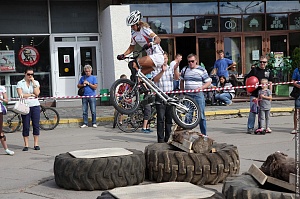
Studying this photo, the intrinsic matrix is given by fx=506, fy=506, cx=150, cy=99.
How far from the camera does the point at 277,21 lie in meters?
23.4

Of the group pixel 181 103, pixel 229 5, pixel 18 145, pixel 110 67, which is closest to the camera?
pixel 181 103

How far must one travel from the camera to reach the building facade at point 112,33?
21156 mm

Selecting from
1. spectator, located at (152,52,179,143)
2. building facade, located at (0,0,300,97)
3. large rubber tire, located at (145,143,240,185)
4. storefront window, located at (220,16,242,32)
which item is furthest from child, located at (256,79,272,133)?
storefront window, located at (220,16,242,32)

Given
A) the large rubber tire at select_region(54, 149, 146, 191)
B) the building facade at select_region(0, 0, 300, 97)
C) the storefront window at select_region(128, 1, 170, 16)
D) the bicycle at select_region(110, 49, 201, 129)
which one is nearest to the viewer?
the large rubber tire at select_region(54, 149, 146, 191)

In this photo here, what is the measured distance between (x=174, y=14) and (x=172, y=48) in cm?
150

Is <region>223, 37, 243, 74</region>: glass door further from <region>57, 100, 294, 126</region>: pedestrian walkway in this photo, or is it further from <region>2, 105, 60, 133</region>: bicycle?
<region>2, 105, 60, 133</region>: bicycle

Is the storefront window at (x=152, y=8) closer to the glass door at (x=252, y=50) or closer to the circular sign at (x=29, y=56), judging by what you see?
the glass door at (x=252, y=50)

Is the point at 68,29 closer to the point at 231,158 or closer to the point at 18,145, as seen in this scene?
the point at 18,145

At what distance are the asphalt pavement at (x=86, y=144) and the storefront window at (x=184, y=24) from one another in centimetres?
488

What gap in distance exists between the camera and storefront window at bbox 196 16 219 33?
22703 millimetres

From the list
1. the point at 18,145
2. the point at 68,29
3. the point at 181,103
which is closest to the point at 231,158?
the point at 181,103

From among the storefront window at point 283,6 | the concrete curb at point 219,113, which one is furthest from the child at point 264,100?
the storefront window at point 283,6

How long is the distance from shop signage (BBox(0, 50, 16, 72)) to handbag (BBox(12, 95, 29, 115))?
1018 cm

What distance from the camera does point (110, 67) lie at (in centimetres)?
2128
